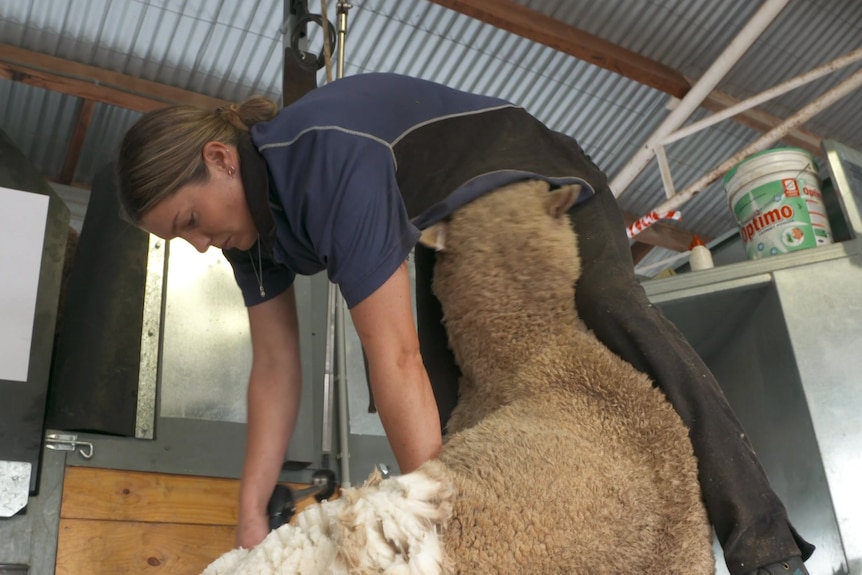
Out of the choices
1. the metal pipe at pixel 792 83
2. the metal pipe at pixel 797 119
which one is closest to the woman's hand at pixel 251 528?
the metal pipe at pixel 797 119

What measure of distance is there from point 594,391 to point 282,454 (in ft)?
1.86

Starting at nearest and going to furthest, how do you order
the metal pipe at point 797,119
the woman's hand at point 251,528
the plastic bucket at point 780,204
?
the woman's hand at point 251,528 → the plastic bucket at point 780,204 → the metal pipe at point 797,119

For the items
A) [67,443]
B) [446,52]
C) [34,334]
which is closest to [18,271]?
[34,334]

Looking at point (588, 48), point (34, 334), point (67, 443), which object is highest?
point (588, 48)

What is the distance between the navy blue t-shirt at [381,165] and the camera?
1033 millimetres

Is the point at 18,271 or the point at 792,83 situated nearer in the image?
the point at 18,271

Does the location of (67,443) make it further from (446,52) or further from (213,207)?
(446,52)

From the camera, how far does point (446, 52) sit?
3.14 m

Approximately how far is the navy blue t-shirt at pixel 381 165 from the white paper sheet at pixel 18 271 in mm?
813

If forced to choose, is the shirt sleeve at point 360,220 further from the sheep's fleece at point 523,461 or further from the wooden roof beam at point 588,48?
the wooden roof beam at point 588,48

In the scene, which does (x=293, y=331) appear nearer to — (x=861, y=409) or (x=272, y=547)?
(x=272, y=547)

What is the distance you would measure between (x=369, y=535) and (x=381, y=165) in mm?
464

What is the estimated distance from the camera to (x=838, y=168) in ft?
6.25

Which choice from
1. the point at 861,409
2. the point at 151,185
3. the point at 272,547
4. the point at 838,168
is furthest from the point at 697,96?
the point at 272,547
